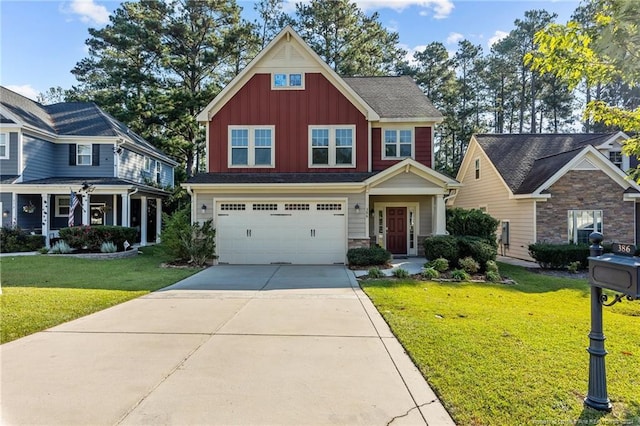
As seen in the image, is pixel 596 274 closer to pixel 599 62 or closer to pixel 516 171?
pixel 599 62

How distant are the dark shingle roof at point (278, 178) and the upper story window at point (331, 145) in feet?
2.09

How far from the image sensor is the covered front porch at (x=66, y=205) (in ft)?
54.6

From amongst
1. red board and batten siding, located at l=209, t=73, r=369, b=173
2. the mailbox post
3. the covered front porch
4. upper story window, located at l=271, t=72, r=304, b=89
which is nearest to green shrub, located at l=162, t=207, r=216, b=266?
red board and batten siding, located at l=209, t=73, r=369, b=173

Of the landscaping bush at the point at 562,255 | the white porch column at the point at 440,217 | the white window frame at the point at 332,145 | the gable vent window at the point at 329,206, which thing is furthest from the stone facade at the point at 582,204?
the gable vent window at the point at 329,206

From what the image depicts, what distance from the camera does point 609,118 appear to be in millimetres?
5645

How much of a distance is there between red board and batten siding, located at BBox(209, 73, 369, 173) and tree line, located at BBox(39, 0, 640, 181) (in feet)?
45.6

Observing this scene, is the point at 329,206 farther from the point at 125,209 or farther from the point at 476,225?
the point at 125,209

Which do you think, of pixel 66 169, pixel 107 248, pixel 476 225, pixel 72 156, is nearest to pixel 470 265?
pixel 476 225

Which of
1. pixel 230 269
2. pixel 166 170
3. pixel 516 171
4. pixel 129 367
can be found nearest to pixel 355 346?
pixel 129 367

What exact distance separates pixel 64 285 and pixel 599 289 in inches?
408

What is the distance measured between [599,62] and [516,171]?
42.4 feet

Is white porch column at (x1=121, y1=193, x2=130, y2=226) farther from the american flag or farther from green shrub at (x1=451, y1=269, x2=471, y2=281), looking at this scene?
green shrub at (x1=451, y1=269, x2=471, y2=281)

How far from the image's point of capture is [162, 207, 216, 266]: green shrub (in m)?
12.3

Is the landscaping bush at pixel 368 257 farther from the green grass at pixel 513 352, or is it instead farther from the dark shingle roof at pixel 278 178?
the green grass at pixel 513 352
